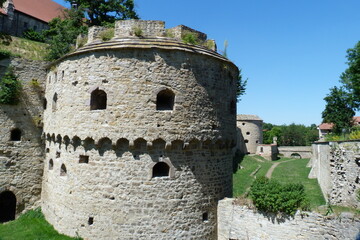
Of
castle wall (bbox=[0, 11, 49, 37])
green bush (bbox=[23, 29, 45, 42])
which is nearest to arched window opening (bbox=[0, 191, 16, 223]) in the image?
green bush (bbox=[23, 29, 45, 42])

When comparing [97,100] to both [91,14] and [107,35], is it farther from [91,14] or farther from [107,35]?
[91,14]

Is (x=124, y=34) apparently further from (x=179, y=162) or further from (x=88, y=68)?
(x=179, y=162)

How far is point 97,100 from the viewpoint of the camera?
12406 millimetres

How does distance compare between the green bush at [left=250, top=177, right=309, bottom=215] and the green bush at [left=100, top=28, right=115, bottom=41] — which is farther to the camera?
the green bush at [left=100, top=28, right=115, bottom=41]

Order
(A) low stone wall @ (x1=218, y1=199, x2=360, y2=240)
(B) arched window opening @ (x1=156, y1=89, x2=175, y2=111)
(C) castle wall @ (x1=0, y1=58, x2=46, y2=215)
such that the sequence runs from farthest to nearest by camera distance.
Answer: (C) castle wall @ (x1=0, y1=58, x2=46, y2=215) < (B) arched window opening @ (x1=156, y1=89, x2=175, y2=111) < (A) low stone wall @ (x1=218, y1=199, x2=360, y2=240)

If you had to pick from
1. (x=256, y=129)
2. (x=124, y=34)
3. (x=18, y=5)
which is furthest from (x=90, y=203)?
(x=256, y=129)

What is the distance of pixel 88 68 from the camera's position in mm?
12023

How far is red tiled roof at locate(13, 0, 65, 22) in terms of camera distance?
1483 inches

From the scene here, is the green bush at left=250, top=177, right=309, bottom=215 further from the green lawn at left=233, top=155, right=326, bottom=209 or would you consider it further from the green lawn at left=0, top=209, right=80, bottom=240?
the green lawn at left=0, top=209, right=80, bottom=240

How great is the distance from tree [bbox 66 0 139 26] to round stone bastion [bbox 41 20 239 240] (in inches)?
764

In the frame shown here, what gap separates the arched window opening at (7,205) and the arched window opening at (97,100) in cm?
1002

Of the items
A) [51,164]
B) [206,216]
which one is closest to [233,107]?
[206,216]

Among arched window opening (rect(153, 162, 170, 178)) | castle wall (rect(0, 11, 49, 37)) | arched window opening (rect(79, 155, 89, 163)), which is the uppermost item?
A: castle wall (rect(0, 11, 49, 37))

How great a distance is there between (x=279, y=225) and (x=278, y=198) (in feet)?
3.81
